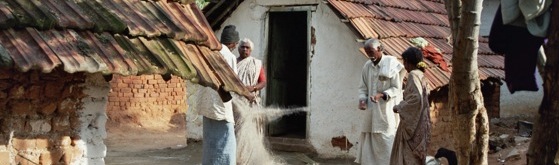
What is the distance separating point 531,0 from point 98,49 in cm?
272

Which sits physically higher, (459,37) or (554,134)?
(459,37)

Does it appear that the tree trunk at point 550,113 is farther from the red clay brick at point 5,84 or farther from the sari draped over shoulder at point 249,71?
the sari draped over shoulder at point 249,71

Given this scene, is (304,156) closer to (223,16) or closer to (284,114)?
(284,114)

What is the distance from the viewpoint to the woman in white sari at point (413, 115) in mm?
7691

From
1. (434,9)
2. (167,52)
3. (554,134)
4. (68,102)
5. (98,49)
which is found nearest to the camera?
(554,134)

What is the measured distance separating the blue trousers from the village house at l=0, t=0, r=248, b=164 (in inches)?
39.9

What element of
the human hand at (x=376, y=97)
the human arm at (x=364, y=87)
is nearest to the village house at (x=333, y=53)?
the human arm at (x=364, y=87)

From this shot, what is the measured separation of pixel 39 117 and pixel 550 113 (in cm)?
380

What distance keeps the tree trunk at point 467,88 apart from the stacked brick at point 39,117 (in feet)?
8.85

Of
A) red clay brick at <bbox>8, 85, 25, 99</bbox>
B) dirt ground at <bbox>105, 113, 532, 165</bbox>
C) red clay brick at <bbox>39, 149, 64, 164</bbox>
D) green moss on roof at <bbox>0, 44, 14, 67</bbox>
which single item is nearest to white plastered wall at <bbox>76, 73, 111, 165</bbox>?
red clay brick at <bbox>39, 149, 64, 164</bbox>

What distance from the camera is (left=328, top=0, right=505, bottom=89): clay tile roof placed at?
10.4 m

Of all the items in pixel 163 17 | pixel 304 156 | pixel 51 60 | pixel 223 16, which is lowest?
pixel 304 156

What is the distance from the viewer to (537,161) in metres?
3.54

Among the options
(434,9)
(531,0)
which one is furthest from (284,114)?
(531,0)
